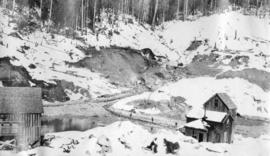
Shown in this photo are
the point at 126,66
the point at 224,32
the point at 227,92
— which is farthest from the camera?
the point at 126,66

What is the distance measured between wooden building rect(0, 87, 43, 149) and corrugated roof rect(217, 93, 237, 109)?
267 centimetres

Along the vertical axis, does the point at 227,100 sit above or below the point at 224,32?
below

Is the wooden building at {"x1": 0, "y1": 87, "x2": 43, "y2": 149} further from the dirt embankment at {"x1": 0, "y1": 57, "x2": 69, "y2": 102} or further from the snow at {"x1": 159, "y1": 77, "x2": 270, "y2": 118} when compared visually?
the snow at {"x1": 159, "y1": 77, "x2": 270, "y2": 118}

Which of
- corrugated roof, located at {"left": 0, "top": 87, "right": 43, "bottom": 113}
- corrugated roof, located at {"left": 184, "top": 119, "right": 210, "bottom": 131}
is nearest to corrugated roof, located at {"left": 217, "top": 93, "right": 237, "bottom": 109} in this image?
corrugated roof, located at {"left": 184, "top": 119, "right": 210, "bottom": 131}

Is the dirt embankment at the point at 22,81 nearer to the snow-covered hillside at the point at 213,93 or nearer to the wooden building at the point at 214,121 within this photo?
the snow-covered hillside at the point at 213,93

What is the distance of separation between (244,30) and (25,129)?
11.7ft

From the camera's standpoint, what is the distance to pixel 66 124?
15.4 ft

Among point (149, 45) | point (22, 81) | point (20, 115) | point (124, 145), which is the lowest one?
point (124, 145)

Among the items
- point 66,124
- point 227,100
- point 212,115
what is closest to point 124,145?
point 66,124

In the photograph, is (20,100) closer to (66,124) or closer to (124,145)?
(66,124)

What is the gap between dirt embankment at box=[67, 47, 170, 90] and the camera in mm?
5133

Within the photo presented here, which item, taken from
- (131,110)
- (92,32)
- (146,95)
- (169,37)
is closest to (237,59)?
(169,37)

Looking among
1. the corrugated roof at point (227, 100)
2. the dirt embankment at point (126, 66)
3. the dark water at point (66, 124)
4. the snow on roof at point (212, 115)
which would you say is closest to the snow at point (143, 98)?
the dirt embankment at point (126, 66)

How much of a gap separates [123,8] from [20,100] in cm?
219
